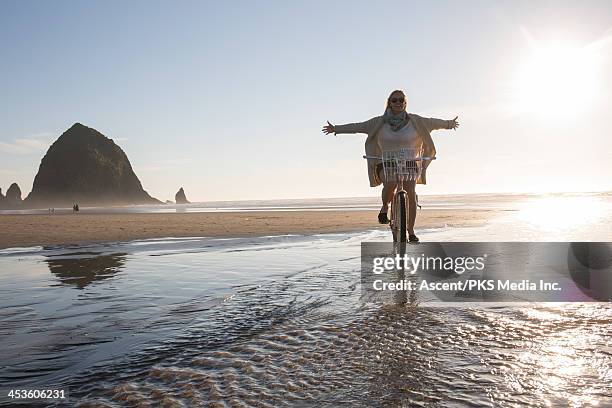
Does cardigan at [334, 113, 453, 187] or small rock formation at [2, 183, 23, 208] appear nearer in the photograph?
cardigan at [334, 113, 453, 187]

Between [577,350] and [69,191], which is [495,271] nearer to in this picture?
[577,350]

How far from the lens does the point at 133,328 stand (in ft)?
14.0

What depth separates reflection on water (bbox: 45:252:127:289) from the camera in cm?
752

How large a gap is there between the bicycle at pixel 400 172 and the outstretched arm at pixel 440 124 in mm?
715

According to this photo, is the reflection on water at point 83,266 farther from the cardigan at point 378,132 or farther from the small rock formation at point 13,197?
the small rock formation at point 13,197

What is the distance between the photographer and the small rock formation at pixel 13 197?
173250mm

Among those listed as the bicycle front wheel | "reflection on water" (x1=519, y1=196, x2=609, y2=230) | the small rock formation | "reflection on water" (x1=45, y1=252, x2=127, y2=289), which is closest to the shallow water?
"reflection on water" (x1=45, y1=252, x2=127, y2=289)

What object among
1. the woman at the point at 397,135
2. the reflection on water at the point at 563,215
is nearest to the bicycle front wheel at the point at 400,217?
the woman at the point at 397,135

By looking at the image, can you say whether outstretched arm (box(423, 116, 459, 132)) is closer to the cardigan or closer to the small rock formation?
the cardigan

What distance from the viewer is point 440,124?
8.36m

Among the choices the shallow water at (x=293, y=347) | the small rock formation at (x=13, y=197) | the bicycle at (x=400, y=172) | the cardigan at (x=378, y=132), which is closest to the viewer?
the shallow water at (x=293, y=347)

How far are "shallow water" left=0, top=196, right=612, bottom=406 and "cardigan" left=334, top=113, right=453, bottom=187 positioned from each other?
2.74m

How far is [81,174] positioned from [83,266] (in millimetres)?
191742

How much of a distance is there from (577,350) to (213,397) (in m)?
2.51
